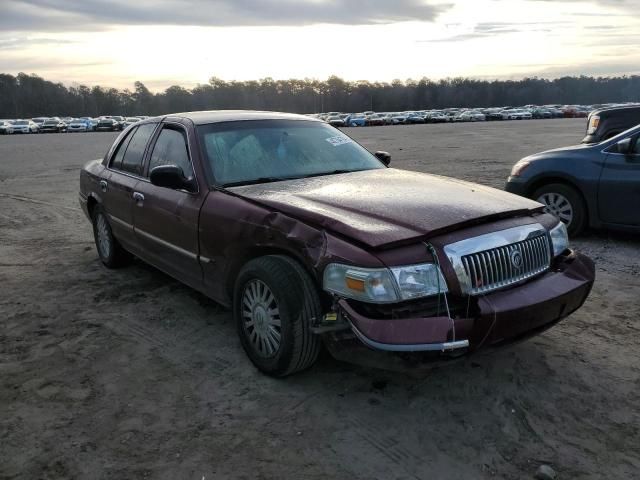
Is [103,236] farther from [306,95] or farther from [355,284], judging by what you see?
[306,95]

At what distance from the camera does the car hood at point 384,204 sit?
3018 mm

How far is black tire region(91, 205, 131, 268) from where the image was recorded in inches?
226

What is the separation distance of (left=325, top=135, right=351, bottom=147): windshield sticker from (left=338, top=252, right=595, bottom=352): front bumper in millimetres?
2138

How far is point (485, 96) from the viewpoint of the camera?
436ft

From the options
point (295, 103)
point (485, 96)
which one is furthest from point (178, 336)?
point (485, 96)

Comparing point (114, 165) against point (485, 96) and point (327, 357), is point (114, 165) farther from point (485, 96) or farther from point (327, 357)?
point (485, 96)

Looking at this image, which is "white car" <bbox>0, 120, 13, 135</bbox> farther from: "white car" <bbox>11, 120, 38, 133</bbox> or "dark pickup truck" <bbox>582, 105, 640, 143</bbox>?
"dark pickup truck" <bbox>582, 105, 640, 143</bbox>

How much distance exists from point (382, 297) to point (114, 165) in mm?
3871

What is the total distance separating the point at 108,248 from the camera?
586cm

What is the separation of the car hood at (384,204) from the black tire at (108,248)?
2.48 m

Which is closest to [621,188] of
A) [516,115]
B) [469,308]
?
[469,308]

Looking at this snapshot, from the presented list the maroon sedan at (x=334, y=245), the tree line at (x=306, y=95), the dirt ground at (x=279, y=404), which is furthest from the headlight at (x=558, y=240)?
the tree line at (x=306, y=95)

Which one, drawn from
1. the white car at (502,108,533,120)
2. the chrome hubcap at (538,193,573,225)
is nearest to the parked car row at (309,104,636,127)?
the white car at (502,108,533,120)

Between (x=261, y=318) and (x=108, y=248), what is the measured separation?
10.2ft
